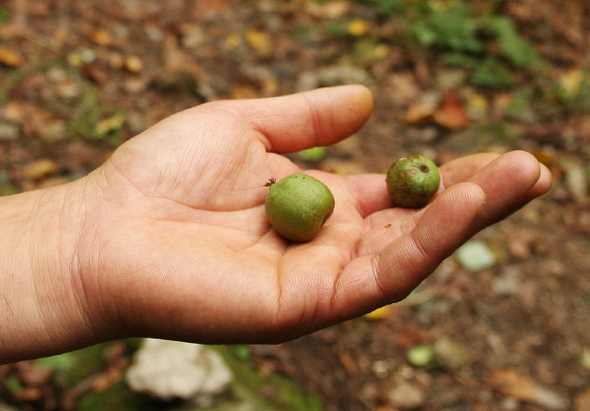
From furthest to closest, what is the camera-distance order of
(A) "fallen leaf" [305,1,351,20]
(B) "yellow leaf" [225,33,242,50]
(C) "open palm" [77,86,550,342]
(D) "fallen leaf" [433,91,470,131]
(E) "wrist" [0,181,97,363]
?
1. (A) "fallen leaf" [305,1,351,20]
2. (B) "yellow leaf" [225,33,242,50]
3. (D) "fallen leaf" [433,91,470,131]
4. (E) "wrist" [0,181,97,363]
5. (C) "open palm" [77,86,550,342]

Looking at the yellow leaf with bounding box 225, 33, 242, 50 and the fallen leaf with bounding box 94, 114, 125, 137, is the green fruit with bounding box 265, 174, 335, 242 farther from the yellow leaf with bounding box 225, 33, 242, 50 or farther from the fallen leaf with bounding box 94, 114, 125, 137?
the yellow leaf with bounding box 225, 33, 242, 50

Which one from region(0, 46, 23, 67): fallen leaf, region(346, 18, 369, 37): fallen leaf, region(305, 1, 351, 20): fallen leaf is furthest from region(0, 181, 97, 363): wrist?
region(305, 1, 351, 20): fallen leaf

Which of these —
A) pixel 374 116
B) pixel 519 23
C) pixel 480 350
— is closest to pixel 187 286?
pixel 480 350

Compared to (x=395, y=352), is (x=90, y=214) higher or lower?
higher

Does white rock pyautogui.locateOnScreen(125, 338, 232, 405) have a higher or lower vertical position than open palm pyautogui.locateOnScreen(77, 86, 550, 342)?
lower

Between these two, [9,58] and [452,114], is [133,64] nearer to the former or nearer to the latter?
[9,58]

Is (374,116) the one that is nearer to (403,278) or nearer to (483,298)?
(483,298)

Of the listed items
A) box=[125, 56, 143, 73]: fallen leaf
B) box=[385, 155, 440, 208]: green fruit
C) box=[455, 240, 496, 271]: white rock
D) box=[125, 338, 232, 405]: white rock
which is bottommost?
box=[455, 240, 496, 271]: white rock

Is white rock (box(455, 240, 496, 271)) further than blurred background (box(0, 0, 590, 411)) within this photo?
Yes
